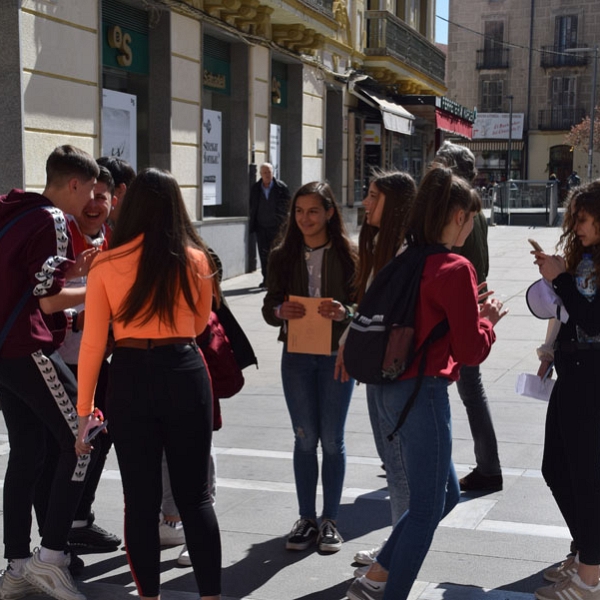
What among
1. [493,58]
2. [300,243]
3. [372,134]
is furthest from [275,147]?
[493,58]

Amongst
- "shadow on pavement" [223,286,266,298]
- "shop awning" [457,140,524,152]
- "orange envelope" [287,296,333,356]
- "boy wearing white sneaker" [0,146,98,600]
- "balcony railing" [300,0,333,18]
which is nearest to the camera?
"boy wearing white sneaker" [0,146,98,600]

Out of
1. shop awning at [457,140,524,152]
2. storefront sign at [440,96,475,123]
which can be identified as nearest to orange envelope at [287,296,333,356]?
storefront sign at [440,96,475,123]

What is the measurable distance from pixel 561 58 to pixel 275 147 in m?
44.9

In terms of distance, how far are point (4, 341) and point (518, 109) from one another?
59398 mm

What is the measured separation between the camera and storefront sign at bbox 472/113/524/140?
5994 cm

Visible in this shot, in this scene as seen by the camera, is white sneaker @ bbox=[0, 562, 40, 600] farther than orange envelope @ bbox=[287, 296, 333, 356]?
No

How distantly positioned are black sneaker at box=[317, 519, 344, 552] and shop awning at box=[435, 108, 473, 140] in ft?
74.8

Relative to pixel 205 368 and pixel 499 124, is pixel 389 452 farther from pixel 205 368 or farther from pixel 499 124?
pixel 499 124

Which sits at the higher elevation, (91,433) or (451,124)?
(451,124)

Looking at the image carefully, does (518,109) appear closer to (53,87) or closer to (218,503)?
(53,87)

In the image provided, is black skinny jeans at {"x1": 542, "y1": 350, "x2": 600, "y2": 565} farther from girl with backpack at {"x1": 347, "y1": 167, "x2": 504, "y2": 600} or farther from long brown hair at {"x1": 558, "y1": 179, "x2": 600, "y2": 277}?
girl with backpack at {"x1": 347, "y1": 167, "x2": 504, "y2": 600}

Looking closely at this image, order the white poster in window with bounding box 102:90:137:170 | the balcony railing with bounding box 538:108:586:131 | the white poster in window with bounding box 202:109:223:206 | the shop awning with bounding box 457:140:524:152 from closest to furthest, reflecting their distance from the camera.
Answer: the white poster in window with bounding box 102:90:137:170
the white poster in window with bounding box 202:109:223:206
the balcony railing with bounding box 538:108:586:131
the shop awning with bounding box 457:140:524:152

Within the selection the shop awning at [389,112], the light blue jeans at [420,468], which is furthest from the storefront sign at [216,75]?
the light blue jeans at [420,468]

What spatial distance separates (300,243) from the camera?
15.8 feet
